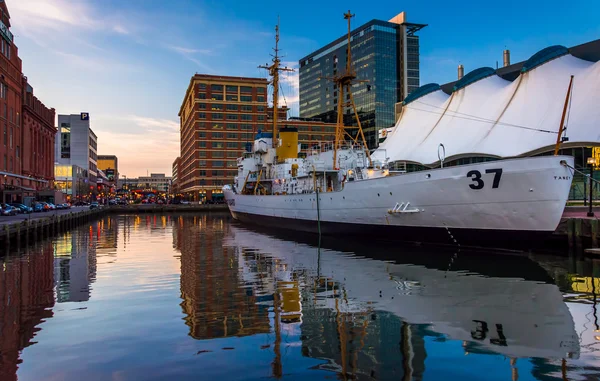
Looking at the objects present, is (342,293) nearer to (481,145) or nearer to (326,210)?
(326,210)

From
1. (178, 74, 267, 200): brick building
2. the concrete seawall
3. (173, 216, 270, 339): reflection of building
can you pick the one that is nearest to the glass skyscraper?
(178, 74, 267, 200): brick building

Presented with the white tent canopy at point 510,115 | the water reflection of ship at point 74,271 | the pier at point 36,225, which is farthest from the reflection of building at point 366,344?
the pier at point 36,225

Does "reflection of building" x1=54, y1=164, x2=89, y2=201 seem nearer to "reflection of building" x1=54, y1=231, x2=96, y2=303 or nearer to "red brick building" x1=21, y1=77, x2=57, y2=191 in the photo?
"red brick building" x1=21, y1=77, x2=57, y2=191

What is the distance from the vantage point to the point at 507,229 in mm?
20469

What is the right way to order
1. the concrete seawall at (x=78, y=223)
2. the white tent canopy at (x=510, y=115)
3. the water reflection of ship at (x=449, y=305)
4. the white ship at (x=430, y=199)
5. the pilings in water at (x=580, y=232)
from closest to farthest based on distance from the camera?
the water reflection of ship at (x=449, y=305) → the white ship at (x=430, y=199) → the pilings in water at (x=580, y=232) → the concrete seawall at (x=78, y=223) → the white tent canopy at (x=510, y=115)

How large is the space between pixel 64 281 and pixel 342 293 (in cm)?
1039

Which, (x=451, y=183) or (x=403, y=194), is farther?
(x=403, y=194)

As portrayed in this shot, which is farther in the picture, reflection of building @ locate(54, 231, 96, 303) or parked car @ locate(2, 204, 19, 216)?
parked car @ locate(2, 204, 19, 216)

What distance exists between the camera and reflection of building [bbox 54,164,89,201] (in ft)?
379

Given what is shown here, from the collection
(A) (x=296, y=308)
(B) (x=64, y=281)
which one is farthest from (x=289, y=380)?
(B) (x=64, y=281)

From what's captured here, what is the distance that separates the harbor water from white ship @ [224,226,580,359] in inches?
1.8

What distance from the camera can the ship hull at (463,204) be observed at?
19.1 meters

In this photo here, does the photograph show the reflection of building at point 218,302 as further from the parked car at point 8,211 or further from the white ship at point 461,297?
the parked car at point 8,211

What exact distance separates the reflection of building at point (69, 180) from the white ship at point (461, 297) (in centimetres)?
11171
